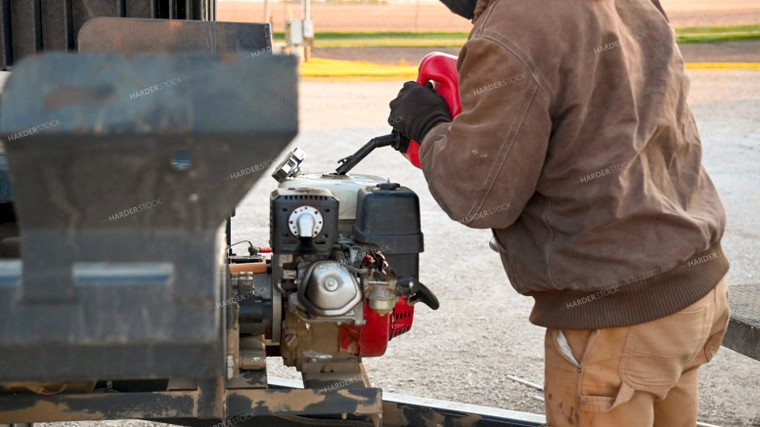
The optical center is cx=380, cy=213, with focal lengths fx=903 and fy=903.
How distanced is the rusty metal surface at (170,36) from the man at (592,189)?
2.81ft

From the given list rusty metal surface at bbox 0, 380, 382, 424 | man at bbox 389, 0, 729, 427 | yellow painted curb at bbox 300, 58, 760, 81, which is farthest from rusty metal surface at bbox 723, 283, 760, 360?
yellow painted curb at bbox 300, 58, 760, 81

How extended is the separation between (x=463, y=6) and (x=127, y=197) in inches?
52.6

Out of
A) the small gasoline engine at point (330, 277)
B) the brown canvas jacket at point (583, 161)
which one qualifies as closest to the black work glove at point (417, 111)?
the brown canvas jacket at point (583, 161)

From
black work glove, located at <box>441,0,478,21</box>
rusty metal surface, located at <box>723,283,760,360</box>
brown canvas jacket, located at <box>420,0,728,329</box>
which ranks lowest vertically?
rusty metal surface, located at <box>723,283,760,360</box>

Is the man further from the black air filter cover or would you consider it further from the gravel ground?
the gravel ground

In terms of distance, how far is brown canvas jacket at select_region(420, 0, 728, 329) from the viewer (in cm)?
204

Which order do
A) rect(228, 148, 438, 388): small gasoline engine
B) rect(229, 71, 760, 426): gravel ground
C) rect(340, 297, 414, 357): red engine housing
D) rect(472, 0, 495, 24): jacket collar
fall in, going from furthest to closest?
rect(229, 71, 760, 426): gravel ground < rect(340, 297, 414, 357): red engine housing < rect(228, 148, 438, 388): small gasoline engine < rect(472, 0, 495, 24): jacket collar

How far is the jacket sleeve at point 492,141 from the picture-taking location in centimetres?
204

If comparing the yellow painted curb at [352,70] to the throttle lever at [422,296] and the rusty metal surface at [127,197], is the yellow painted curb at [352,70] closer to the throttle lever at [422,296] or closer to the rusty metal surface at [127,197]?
the throttle lever at [422,296]

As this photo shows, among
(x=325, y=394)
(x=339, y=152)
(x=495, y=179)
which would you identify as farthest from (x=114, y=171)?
(x=339, y=152)

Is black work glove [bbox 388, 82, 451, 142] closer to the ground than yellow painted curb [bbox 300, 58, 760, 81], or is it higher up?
higher up

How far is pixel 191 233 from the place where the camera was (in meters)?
1.30

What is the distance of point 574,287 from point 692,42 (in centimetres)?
2692

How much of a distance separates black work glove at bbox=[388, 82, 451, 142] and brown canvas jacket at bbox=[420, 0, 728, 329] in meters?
0.18
